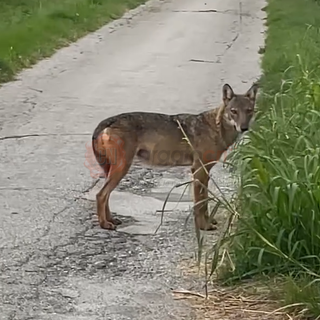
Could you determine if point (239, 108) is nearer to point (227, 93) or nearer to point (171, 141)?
point (227, 93)

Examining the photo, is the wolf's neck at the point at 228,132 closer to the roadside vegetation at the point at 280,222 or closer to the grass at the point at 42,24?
the roadside vegetation at the point at 280,222

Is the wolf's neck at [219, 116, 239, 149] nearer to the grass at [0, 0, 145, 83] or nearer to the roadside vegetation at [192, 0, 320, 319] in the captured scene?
the roadside vegetation at [192, 0, 320, 319]

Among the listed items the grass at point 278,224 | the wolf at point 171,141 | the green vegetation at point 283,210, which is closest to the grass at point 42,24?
the wolf at point 171,141

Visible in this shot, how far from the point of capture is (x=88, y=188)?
666cm

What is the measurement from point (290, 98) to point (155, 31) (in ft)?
31.8

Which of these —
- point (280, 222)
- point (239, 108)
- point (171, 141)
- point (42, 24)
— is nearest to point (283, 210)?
point (280, 222)

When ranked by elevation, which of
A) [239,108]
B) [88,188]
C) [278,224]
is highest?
[239,108]

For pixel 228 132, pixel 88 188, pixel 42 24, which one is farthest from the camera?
pixel 42 24

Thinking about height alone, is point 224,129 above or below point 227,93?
below

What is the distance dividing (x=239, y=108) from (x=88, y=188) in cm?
147

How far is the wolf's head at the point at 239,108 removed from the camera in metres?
6.03

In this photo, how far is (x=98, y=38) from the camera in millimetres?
15328

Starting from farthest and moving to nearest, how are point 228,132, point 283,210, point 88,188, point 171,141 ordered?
1. point 88,188
2. point 228,132
3. point 171,141
4. point 283,210

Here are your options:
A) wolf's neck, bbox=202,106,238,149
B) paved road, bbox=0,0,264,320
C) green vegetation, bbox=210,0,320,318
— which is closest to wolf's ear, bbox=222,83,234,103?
wolf's neck, bbox=202,106,238,149
